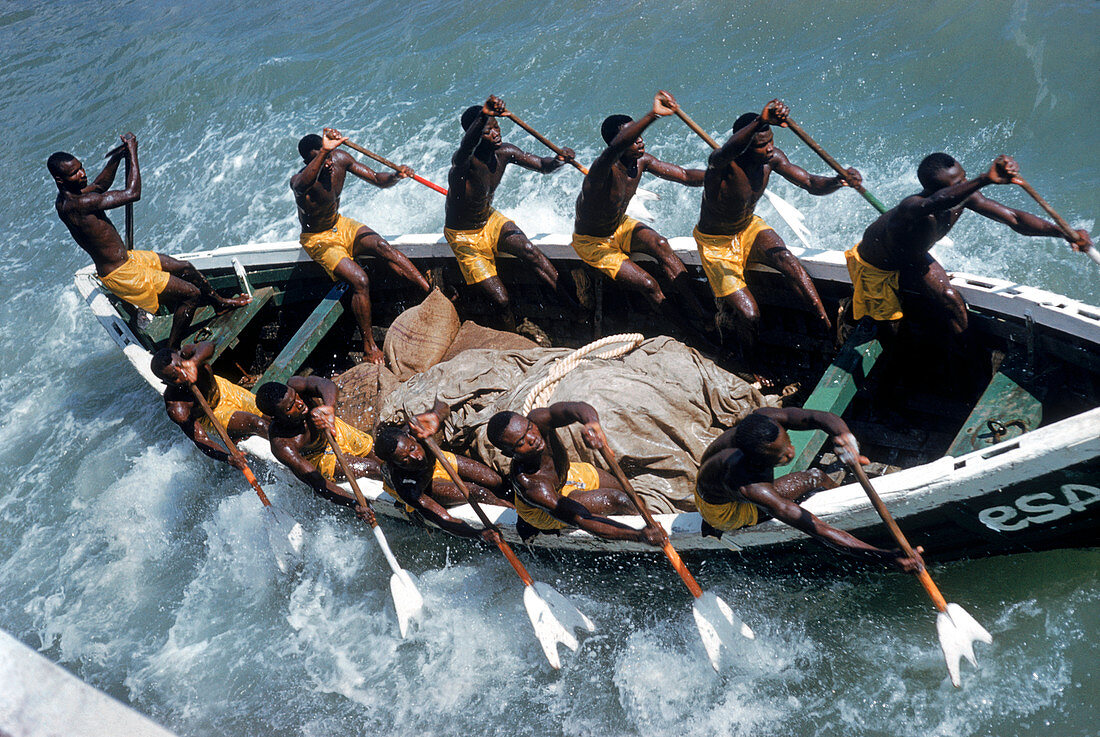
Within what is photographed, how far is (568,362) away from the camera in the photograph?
17.0 feet

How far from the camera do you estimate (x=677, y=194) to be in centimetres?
943

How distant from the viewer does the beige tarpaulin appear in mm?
4734

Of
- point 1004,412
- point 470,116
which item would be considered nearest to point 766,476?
point 1004,412

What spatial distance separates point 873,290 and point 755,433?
5.85 feet

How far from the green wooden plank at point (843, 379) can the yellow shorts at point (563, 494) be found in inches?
42.5

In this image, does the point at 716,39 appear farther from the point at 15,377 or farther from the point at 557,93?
the point at 15,377

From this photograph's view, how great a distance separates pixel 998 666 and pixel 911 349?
177cm

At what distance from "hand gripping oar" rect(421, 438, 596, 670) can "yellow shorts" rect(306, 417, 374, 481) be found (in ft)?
3.31

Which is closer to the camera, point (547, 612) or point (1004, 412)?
point (1004, 412)

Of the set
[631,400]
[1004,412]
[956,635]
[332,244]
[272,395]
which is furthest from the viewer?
[332,244]

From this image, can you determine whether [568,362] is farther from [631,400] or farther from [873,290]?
[873,290]

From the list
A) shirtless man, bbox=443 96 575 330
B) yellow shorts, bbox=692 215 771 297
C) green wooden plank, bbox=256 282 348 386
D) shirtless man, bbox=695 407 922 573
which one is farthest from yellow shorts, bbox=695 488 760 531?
green wooden plank, bbox=256 282 348 386

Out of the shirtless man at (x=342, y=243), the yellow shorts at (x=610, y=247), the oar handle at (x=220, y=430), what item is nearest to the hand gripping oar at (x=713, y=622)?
the yellow shorts at (x=610, y=247)

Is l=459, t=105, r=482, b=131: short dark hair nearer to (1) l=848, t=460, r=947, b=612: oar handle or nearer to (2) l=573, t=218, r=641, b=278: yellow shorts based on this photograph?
(2) l=573, t=218, r=641, b=278: yellow shorts
